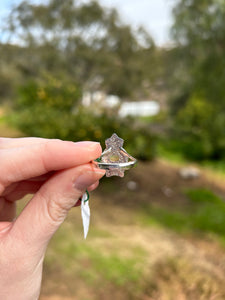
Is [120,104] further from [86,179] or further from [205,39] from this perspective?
[86,179]

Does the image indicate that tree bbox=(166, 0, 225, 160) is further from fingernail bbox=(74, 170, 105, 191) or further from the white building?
fingernail bbox=(74, 170, 105, 191)

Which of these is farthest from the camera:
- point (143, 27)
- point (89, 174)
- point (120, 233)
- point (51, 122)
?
point (143, 27)

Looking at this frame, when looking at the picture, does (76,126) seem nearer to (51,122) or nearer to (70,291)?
(51,122)

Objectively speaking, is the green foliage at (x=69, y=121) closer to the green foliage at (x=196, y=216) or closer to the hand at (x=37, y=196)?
the green foliage at (x=196, y=216)

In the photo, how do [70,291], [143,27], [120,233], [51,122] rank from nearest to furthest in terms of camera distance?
[70,291] → [120,233] → [51,122] → [143,27]

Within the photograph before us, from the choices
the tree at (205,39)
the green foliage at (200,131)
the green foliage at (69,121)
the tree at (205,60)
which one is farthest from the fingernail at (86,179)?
the green foliage at (200,131)

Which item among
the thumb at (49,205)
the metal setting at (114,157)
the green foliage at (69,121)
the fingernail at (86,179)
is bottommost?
the green foliage at (69,121)

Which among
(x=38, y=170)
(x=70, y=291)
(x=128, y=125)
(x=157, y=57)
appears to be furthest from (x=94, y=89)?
(x=38, y=170)

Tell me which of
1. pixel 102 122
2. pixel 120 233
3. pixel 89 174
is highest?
pixel 89 174
